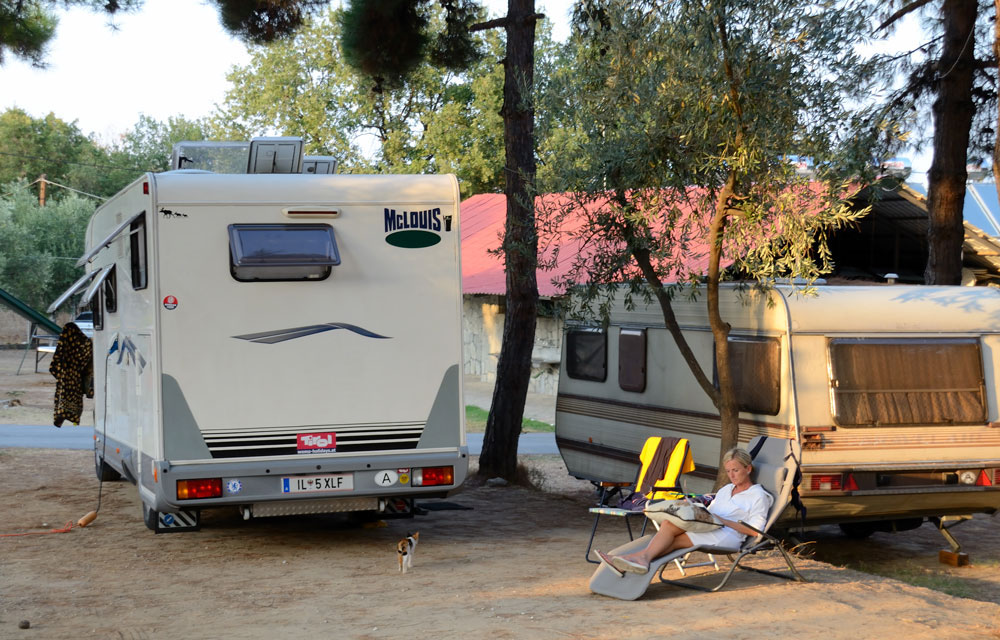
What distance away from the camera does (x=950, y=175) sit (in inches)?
491

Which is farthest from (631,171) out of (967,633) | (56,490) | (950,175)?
(56,490)

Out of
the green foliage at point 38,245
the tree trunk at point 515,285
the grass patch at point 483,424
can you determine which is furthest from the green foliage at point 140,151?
the tree trunk at point 515,285

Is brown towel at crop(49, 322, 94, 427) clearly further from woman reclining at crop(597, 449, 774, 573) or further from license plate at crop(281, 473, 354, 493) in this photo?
woman reclining at crop(597, 449, 774, 573)

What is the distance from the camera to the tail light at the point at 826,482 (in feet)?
25.7

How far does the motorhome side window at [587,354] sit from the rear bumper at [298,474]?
2955 mm

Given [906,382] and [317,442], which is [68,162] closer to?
[317,442]

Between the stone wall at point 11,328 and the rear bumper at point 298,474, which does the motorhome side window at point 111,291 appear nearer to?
the rear bumper at point 298,474

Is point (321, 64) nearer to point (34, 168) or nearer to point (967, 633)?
point (34, 168)

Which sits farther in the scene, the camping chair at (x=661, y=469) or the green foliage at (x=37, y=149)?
the green foliage at (x=37, y=149)

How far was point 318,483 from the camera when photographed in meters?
7.77

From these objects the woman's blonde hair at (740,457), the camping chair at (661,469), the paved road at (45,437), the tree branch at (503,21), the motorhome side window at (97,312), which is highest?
the tree branch at (503,21)

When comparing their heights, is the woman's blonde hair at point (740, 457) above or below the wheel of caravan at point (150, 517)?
above

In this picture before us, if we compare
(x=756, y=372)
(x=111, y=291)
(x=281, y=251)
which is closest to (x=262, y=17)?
(x=111, y=291)

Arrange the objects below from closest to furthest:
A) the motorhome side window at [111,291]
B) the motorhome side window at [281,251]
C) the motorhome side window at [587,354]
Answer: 1. the motorhome side window at [281,251]
2. the motorhome side window at [111,291]
3. the motorhome side window at [587,354]
